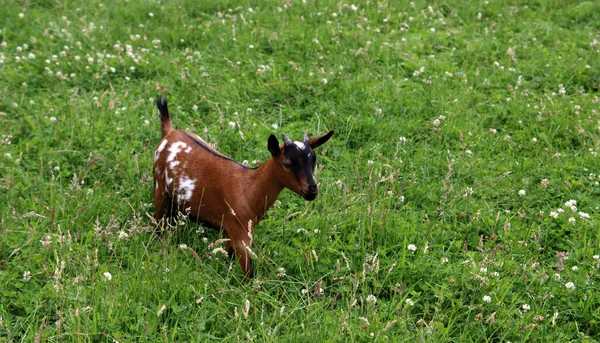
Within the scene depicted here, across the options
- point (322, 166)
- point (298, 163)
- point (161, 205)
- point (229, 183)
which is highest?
point (298, 163)

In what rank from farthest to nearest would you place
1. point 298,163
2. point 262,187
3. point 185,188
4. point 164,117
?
point 164,117, point 185,188, point 262,187, point 298,163

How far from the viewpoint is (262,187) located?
5227 mm

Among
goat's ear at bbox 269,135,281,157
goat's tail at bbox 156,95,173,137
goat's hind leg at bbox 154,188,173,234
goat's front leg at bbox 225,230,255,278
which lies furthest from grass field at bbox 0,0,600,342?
goat's ear at bbox 269,135,281,157

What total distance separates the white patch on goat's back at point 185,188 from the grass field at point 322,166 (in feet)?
1.02

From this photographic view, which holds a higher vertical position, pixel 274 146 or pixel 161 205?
pixel 274 146

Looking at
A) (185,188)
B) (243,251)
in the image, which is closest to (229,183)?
(185,188)

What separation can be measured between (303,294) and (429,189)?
215 cm

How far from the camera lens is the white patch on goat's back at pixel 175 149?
570cm

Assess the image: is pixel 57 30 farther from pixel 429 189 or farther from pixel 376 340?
pixel 376 340

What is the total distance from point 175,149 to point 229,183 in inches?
28.0

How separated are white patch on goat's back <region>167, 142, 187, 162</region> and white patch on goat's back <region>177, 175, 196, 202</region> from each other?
0.25 metres

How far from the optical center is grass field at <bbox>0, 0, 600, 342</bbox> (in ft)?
15.5

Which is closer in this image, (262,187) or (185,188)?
(262,187)

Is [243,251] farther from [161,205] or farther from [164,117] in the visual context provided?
[164,117]
